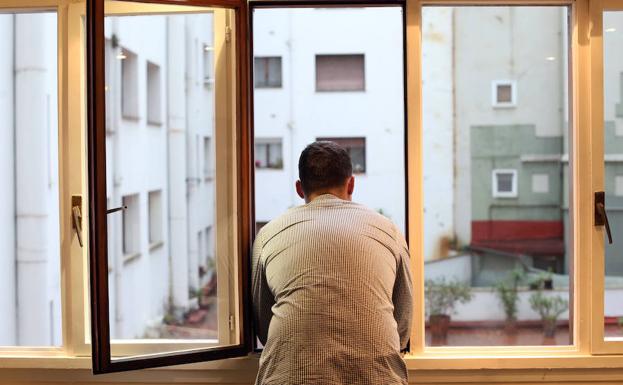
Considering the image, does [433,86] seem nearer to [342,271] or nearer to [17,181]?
[17,181]

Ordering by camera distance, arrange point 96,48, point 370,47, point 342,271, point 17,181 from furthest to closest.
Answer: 1. point 370,47
2. point 17,181
3. point 96,48
4. point 342,271

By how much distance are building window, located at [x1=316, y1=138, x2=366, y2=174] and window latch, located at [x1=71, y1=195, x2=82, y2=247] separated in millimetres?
2501

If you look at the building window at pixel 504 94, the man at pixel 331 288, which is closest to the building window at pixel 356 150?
the building window at pixel 504 94

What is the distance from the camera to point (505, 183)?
243 inches

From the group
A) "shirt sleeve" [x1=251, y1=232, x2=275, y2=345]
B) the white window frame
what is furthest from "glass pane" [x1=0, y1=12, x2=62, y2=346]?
the white window frame

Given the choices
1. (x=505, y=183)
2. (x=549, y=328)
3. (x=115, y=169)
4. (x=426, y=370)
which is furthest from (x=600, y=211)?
(x=505, y=183)

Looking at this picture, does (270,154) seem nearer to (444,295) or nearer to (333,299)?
(333,299)

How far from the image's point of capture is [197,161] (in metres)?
2.36

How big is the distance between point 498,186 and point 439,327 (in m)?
1.77

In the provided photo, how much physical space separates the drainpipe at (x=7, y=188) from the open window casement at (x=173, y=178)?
1.03 meters

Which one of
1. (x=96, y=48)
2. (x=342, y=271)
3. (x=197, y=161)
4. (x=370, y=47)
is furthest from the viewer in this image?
(x=370, y=47)

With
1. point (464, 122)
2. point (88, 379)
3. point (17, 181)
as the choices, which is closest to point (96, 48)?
point (88, 379)

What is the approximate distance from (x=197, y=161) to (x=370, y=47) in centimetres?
313

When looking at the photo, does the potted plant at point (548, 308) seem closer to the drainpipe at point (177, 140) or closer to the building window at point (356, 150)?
the building window at point (356, 150)
